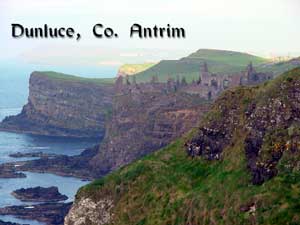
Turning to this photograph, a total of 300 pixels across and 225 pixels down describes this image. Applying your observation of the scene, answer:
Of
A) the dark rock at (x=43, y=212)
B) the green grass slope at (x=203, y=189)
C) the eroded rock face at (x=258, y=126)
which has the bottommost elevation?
Result: the dark rock at (x=43, y=212)

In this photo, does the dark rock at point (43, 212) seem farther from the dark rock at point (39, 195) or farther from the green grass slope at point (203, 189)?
the green grass slope at point (203, 189)

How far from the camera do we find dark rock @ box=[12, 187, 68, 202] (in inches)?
7229

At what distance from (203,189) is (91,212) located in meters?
17.0

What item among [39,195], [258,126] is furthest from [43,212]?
[258,126]

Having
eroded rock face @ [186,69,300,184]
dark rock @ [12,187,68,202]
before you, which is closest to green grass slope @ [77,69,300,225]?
eroded rock face @ [186,69,300,184]

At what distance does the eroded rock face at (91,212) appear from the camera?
9744 cm

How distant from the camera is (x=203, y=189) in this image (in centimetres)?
8850

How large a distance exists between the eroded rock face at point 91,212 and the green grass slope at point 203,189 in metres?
0.80

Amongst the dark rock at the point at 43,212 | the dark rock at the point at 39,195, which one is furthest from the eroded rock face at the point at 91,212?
the dark rock at the point at 39,195

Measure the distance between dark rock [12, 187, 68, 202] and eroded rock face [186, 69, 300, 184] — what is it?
286ft

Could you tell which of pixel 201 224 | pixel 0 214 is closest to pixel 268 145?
pixel 201 224

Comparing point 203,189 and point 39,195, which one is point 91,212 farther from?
point 39,195

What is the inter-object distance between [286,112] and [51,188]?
11189cm

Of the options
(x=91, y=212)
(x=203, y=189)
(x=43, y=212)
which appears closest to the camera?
(x=203, y=189)
